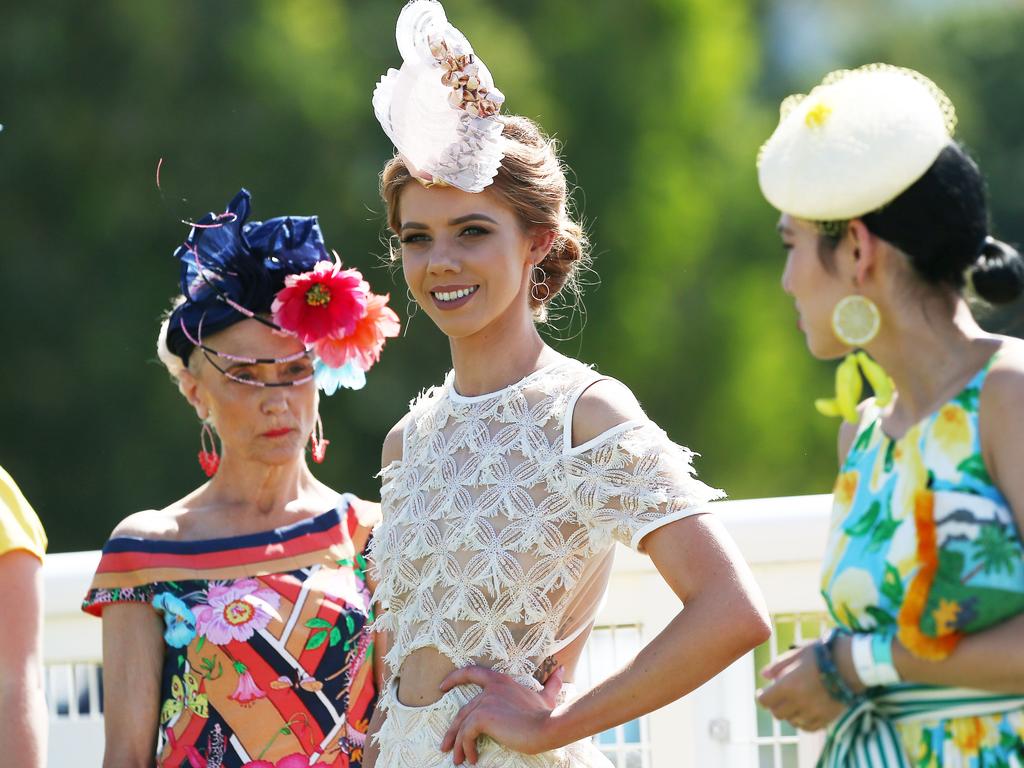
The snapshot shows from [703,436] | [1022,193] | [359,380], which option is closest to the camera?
[359,380]

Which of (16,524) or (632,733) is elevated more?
(16,524)

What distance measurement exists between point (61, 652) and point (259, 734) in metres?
0.85

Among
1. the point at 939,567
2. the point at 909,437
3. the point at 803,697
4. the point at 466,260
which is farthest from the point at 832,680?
the point at 466,260

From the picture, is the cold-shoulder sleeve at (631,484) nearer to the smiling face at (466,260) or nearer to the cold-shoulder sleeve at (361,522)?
the smiling face at (466,260)

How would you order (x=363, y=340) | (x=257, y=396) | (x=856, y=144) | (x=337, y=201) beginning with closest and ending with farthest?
(x=856, y=144) < (x=257, y=396) < (x=363, y=340) < (x=337, y=201)

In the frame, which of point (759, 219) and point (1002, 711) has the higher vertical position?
point (759, 219)

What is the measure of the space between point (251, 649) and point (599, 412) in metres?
1.12

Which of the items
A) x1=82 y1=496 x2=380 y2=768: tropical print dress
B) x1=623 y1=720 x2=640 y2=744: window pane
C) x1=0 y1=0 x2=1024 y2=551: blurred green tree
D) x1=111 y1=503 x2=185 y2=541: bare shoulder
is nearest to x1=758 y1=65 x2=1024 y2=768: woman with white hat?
x1=623 y1=720 x2=640 y2=744: window pane

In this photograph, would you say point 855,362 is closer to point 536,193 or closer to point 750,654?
point 536,193

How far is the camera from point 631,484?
271 cm

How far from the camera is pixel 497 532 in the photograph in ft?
9.14

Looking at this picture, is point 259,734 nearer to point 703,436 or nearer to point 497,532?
point 497,532

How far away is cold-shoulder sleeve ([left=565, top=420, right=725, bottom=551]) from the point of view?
268cm

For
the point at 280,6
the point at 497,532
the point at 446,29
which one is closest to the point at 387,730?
the point at 497,532
